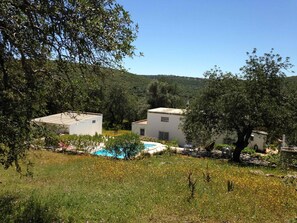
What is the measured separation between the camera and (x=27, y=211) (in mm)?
7359

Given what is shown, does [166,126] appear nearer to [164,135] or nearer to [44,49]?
[164,135]

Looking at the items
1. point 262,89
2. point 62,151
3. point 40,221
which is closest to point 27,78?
point 40,221

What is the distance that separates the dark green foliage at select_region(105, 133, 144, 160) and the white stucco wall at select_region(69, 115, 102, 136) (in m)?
11.7

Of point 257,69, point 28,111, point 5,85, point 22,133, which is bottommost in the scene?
point 22,133

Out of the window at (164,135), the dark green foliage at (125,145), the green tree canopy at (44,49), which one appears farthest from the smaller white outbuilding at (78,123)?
the green tree canopy at (44,49)

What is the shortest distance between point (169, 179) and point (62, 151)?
13293 millimetres

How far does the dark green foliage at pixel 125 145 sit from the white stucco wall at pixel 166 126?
1778 cm

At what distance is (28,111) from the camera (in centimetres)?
677

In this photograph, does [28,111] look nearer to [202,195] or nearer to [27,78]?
[27,78]

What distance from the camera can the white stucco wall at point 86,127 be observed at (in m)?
32.4

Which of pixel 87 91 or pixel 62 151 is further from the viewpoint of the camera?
pixel 62 151

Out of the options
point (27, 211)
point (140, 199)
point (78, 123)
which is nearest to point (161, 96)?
point (78, 123)

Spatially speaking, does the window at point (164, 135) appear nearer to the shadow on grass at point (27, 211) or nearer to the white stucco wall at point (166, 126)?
the white stucco wall at point (166, 126)

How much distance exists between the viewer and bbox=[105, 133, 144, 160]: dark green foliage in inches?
834
